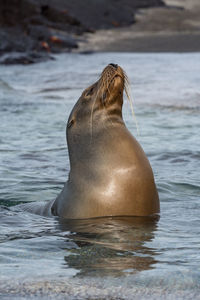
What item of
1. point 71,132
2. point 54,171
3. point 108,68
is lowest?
point 54,171

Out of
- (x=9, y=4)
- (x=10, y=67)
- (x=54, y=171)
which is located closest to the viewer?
(x=54, y=171)

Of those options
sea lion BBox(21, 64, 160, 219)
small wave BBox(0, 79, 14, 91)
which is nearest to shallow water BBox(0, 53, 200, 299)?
sea lion BBox(21, 64, 160, 219)

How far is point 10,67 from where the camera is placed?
64.8 feet

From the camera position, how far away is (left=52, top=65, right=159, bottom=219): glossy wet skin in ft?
15.9

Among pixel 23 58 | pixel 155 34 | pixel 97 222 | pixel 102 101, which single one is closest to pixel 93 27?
pixel 155 34

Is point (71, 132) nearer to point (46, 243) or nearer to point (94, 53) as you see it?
point (46, 243)

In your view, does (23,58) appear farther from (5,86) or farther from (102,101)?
(102,101)

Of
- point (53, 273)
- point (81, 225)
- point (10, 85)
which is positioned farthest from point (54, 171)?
point (10, 85)

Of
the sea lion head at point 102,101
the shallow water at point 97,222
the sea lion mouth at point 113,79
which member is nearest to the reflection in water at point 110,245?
the shallow water at point 97,222

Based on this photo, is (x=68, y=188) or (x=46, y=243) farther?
(x=68, y=188)

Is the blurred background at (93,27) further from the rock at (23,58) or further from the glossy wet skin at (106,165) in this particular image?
the glossy wet skin at (106,165)

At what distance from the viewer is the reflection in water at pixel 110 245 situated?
3.81 m

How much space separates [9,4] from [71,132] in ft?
74.8

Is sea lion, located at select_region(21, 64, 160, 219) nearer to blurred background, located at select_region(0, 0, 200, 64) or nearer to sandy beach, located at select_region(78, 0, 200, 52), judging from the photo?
blurred background, located at select_region(0, 0, 200, 64)
